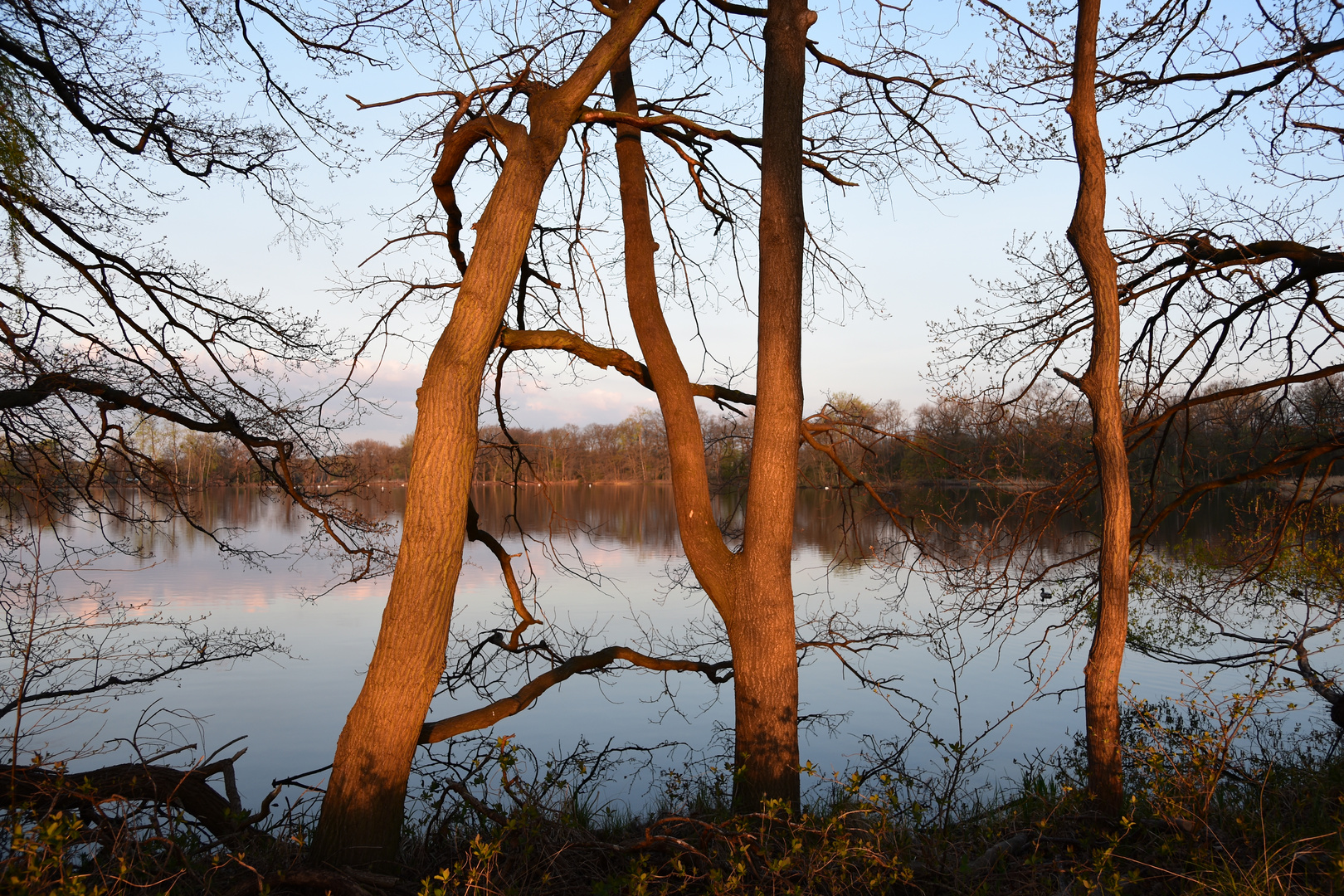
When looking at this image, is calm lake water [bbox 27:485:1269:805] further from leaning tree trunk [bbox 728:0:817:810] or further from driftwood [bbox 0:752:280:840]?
driftwood [bbox 0:752:280:840]

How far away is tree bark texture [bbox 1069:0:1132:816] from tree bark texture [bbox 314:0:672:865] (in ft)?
12.1

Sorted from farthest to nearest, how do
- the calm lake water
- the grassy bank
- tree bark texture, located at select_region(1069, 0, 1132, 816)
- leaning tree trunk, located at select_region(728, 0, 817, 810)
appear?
1. the calm lake water
2. tree bark texture, located at select_region(1069, 0, 1132, 816)
3. leaning tree trunk, located at select_region(728, 0, 817, 810)
4. the grassy bank

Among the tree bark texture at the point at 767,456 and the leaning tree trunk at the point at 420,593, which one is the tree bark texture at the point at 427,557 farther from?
the tree bark texture at the point at 767,456

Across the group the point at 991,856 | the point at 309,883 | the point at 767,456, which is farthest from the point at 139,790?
the point at 991,856

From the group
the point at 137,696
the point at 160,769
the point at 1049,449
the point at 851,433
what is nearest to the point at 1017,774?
the point at 1049,449

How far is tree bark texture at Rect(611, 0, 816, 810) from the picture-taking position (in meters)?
5.16

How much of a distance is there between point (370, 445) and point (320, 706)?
17.5 ft

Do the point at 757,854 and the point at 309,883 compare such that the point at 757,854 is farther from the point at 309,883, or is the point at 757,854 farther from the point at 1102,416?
the point at 1102,416

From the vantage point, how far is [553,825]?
4160mm

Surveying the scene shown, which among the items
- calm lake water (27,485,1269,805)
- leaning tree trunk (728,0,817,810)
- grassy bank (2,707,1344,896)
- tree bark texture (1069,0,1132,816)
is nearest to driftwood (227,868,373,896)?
grassy bank (2,707,1344,896)

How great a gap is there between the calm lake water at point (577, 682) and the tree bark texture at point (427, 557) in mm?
1803

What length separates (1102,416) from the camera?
18.1 ft

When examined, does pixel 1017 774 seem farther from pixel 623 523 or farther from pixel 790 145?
pixel 623 523

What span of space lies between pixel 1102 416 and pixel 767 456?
2229mm
